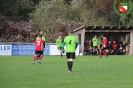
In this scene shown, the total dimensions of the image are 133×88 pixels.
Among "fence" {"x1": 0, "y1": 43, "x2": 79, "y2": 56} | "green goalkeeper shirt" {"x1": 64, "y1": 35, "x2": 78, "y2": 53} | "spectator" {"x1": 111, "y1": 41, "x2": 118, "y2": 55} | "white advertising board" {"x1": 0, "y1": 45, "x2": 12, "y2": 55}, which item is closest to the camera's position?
"green goalkeeper shirt" {"x1": 64, "y1": 35, "x2": 78, "y2": 53}

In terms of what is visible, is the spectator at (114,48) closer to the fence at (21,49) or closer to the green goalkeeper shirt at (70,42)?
the fence at (21,49)

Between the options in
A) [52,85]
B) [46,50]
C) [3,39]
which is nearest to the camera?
[52,85]

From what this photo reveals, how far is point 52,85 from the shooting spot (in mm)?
15711

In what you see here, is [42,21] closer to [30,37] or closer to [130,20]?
[30,37]

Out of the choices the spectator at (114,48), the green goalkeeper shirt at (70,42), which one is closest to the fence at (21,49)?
the spectator at (114,48)

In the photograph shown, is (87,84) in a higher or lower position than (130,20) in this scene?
lower

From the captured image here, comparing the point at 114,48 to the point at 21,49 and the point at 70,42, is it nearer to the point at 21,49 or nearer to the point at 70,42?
the point at 21,49

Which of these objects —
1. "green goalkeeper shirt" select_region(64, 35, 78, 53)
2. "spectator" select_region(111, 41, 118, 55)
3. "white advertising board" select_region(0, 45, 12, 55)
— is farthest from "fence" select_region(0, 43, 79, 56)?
"green goalkeeper shirt" select_region(64, 35, 78, 53)

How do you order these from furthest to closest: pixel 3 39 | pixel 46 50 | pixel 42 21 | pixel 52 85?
pixel 42 21
pixel 3 39
pixel 46 50
pixel 52 85

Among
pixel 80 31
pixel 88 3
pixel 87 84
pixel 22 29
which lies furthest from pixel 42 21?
pixel 87 84

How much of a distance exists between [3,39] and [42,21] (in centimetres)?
659

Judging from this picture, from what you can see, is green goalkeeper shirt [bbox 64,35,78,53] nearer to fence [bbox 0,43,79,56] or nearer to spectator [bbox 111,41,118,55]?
fence [bbox 0,43,79,56]

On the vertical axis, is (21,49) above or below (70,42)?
below

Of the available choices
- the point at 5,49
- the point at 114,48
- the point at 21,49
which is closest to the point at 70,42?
the point at 5,49
